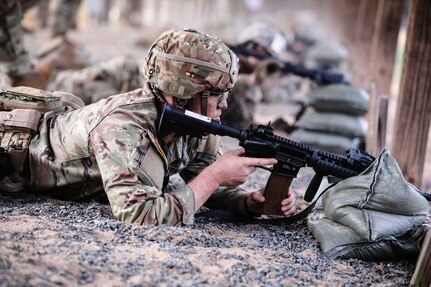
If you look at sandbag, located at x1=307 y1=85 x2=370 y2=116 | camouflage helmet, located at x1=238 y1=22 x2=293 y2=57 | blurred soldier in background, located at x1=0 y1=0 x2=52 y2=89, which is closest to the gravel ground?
sandbag, located at x1=307 y1=85 x2=370 y2=116

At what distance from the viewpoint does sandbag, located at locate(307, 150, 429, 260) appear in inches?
123

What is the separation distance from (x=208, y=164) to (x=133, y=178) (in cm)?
80

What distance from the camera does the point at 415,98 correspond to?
5.02m

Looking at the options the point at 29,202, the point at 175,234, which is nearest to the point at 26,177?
the point at 29,202

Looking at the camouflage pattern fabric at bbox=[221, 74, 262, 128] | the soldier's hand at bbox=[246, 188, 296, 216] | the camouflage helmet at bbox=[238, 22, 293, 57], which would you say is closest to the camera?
the soldier's hand at bbox=[246, 188, 296, 216]

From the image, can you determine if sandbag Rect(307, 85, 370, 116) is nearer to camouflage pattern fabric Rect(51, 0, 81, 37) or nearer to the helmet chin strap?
the helmet chin strap

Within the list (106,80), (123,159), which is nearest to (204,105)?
(123,159)

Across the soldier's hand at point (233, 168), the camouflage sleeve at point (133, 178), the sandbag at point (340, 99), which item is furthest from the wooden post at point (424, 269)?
the sandbag at point (340, 99)

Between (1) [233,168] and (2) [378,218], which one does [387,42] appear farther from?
(1) [233,168]

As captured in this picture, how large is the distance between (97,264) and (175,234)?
566 mm

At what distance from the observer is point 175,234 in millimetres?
2938

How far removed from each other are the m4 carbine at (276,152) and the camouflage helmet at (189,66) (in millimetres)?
134

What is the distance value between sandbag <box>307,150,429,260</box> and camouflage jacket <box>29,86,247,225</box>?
2.05 feet

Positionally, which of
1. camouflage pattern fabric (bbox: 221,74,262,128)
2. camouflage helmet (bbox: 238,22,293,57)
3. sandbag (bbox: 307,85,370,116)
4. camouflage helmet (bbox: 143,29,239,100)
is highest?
camouflage helmet (bbox: 143,29,239,100)
